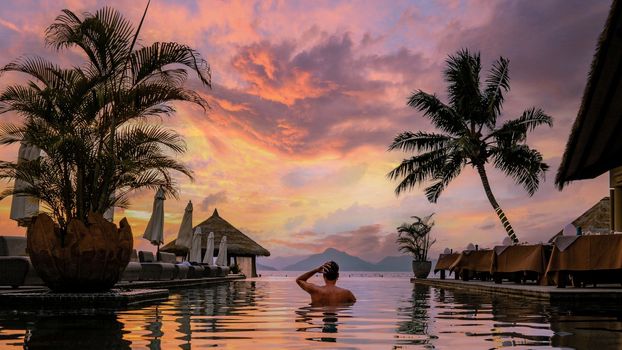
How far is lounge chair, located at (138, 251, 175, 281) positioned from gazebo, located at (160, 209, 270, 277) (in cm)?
1735

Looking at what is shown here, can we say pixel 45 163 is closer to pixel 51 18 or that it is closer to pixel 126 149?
pixel 126 149

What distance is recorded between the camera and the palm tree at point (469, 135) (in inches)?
1038

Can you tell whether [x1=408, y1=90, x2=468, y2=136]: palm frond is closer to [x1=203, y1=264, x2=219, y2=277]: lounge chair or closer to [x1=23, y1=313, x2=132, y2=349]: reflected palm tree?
[x1=203, y1=264, x2=219, y2=277]: lounge chair

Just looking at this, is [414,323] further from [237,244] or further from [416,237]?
[237,244]

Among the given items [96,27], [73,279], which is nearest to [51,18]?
[96,27]

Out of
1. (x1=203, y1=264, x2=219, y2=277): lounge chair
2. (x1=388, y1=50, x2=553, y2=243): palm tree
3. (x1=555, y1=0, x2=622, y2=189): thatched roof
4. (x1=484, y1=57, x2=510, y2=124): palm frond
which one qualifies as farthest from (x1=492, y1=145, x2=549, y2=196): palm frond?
(x1=555, y1=0, x2=622, y2=189): thatched roof

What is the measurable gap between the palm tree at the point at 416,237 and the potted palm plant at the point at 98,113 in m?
21.1

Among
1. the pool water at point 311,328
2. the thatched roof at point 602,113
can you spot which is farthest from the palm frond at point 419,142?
the thatched roof at point 602,113

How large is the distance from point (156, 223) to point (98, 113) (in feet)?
38.1

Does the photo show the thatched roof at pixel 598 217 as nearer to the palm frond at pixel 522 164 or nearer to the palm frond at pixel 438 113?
the palm frond at pixel 522 164

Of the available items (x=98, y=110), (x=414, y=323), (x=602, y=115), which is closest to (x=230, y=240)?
(x=98, y=110)

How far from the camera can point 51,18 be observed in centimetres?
1115

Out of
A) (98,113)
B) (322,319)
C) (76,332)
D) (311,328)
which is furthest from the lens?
(98,113)

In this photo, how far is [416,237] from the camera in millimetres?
31609
